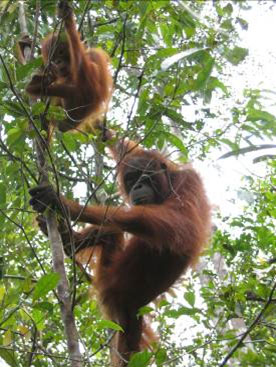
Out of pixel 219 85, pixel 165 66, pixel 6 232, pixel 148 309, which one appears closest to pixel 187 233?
pixel 148 309

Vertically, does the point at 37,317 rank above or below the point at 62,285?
below

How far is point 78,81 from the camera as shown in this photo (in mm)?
3666

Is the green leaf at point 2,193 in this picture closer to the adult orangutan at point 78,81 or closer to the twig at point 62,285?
A: the twig at point 62,285

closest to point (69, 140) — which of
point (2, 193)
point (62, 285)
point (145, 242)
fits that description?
point (2, 193)

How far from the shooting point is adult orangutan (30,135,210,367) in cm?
315

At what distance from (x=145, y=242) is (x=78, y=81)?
118cm

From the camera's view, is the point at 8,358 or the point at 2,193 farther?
the point at 2,193

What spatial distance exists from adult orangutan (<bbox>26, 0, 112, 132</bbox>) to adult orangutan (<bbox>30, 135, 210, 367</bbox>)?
358 mm

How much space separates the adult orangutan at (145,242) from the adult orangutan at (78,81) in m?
0.36

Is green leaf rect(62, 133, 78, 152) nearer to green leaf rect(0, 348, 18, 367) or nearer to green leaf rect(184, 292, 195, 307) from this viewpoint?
green leaf rect(184, 292, 195, 307)

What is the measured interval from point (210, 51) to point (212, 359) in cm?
234

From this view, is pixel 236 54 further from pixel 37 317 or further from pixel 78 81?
pixel 78 81

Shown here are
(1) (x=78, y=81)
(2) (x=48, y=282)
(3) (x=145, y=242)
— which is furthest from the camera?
(1) (x=78, y=81)

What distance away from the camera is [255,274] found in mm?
2893
